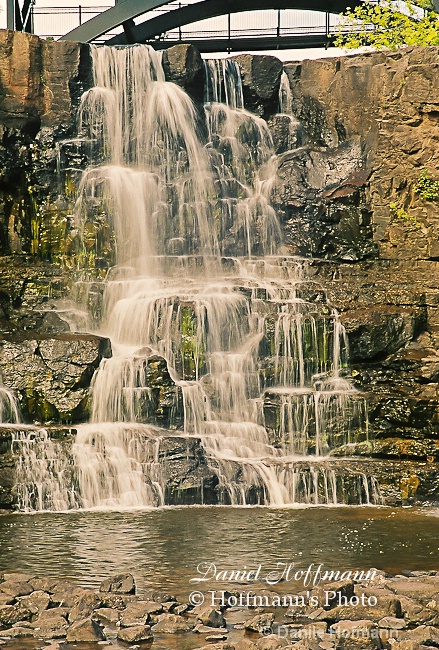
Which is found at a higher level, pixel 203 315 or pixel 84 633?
pixel 203 315

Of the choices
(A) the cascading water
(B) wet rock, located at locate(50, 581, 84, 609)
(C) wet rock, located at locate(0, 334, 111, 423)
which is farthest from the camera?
(C) wet rock, located at locate(0, 334, 111, 423)

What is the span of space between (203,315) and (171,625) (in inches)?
472

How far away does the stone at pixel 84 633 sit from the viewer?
12.0m

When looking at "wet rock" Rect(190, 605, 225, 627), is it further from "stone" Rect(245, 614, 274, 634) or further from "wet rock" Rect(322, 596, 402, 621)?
"wet rock" Rect(322, 596, 402, 621)

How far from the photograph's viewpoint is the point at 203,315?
23.9m

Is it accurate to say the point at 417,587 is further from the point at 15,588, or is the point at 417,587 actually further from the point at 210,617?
the point at 15,588

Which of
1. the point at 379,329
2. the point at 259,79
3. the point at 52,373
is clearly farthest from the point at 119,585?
the point at 259,79

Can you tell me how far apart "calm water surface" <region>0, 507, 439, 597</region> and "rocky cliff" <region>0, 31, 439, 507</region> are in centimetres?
573

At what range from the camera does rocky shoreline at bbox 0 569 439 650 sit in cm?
1194

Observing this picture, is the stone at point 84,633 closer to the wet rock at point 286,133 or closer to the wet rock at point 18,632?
the wet rock at point 18,632

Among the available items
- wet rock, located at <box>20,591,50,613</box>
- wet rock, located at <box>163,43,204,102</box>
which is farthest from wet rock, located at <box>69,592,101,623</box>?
wet rock, located at <box>163,43,204,102</box>

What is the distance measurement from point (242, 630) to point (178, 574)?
2.62 m

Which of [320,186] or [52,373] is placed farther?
[320,186]

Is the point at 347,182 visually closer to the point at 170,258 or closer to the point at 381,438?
the point at 170,258
